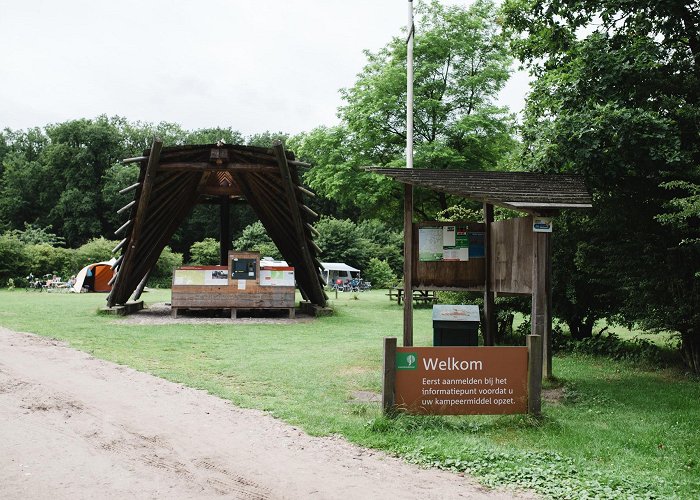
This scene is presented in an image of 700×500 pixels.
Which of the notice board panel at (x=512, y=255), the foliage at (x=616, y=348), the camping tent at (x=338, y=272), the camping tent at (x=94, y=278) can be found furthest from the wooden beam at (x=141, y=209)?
the camping tent at (x=338, y=272)

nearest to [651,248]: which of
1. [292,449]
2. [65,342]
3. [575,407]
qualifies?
[575,407]

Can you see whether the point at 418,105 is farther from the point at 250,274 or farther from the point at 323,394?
the point at 323,394

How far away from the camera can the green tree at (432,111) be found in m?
27.1

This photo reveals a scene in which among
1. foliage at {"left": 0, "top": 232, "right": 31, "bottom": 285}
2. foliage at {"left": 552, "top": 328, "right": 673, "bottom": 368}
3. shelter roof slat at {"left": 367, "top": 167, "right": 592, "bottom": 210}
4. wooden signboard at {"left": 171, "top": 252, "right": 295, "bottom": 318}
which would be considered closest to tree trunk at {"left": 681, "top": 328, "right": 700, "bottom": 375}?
foliage at {"left": 552, "top": 328, "right": 673, "bottom": 368}

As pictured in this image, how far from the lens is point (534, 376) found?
737 cm

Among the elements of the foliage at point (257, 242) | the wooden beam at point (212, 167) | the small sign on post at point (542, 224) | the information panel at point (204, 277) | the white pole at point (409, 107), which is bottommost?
the information panel at point (204, 277)

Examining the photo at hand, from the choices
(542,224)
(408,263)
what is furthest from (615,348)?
(408,263)

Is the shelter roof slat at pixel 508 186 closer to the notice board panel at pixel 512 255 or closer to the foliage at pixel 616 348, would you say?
the notice board panel at pixel 512 255

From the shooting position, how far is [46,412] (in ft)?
24.4

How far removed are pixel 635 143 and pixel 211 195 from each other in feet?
59.2

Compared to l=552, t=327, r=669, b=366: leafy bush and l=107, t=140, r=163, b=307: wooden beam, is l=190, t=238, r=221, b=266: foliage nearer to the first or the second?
l=107, t=140, r=163, b=307: wooden beam

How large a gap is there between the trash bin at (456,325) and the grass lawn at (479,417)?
125 centimetres

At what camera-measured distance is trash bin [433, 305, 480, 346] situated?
32.6 feet

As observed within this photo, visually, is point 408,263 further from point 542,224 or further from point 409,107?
point 409,107
